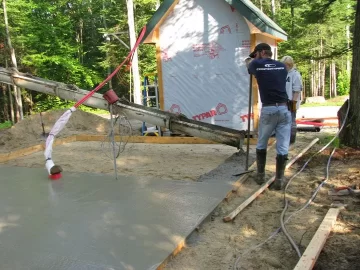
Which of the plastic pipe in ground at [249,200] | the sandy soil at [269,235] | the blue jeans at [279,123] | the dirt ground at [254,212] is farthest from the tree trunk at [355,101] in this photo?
the blue jeans at [279,123]

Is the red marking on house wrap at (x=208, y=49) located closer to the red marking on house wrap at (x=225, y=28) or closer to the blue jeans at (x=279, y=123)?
the red marking on house wrap at (x=225, y=28)

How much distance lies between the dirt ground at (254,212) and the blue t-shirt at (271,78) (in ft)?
4.02

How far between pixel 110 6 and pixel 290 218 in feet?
98.3

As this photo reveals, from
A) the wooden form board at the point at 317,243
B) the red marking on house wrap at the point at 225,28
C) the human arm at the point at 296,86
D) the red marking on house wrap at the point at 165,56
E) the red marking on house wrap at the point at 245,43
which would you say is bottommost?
the wooden form board at the point at 317,243

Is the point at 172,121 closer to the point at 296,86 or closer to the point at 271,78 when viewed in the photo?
the point at 271,78

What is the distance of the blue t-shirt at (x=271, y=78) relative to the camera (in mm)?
4574

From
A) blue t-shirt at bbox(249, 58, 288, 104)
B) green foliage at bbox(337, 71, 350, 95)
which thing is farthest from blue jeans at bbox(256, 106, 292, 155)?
green foliage at bbox(337, 71, 350, 95)

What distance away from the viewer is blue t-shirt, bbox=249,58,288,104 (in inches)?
180

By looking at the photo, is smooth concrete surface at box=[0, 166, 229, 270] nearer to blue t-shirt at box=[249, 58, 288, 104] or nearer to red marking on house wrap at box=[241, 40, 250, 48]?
blue t-shirt at box=[249, 58, 288, 104]

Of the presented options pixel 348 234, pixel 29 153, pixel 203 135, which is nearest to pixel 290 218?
pixel 348 234

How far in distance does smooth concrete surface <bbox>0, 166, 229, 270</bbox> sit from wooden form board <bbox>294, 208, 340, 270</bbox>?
1.09 m

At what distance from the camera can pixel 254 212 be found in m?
3.88

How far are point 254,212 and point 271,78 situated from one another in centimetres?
180

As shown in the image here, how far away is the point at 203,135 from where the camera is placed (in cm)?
638
